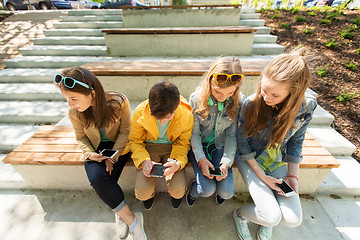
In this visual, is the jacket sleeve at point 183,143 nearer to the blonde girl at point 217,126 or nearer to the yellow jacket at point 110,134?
the blonde girl at point 217,126

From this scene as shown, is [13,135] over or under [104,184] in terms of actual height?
under

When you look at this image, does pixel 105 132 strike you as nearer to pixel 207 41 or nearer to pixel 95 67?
pixel 95 67

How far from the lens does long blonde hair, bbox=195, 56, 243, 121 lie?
1.37 m

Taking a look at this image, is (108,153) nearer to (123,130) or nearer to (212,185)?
(123,130)

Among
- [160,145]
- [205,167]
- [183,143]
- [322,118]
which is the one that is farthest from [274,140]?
[322,118]

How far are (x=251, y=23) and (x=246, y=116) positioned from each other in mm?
4994

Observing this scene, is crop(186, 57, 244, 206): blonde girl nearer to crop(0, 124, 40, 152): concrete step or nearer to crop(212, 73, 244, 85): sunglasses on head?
crop(212, 73, 244, 85): sunglasses on head

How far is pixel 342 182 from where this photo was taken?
197cm

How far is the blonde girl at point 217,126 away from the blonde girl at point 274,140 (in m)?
0.13

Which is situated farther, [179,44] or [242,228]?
[179,44]

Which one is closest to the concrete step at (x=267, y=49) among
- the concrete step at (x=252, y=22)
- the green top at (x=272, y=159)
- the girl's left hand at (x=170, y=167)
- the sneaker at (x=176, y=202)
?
the concrete step at (x=252, y=22)

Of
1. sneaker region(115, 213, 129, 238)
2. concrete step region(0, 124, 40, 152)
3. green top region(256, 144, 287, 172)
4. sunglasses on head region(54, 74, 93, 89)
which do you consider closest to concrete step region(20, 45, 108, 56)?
concrete step region(0, 124, 40, 152)

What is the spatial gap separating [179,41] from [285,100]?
3197 mm

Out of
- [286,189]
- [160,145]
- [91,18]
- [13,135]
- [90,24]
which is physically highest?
[91,18]
